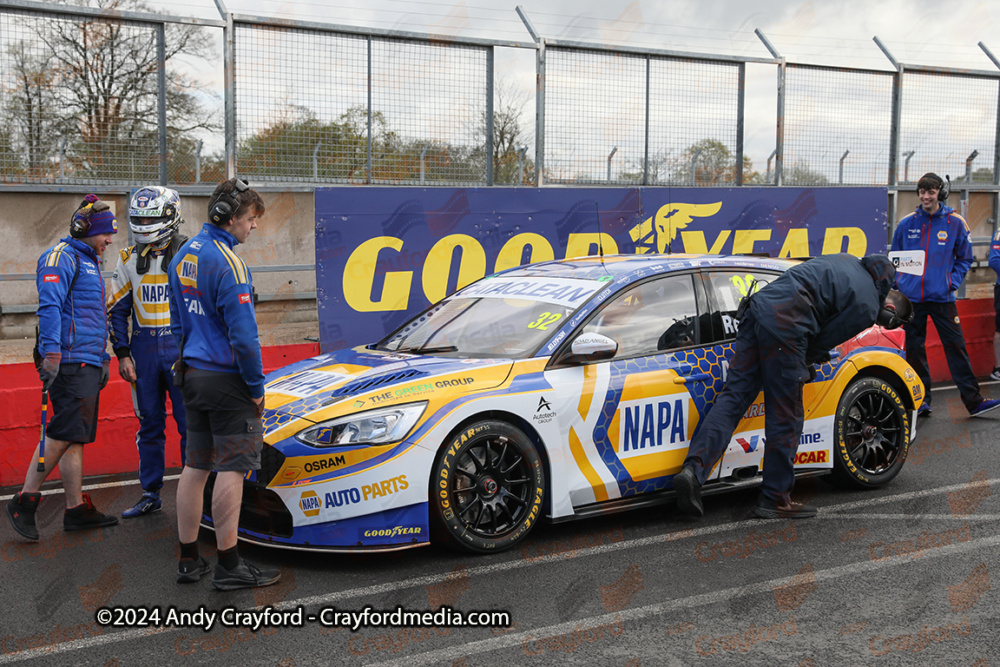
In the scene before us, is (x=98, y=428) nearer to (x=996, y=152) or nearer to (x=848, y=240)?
(x=848, y=240)

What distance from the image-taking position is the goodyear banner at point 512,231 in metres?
9.03

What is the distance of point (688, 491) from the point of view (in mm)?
5195

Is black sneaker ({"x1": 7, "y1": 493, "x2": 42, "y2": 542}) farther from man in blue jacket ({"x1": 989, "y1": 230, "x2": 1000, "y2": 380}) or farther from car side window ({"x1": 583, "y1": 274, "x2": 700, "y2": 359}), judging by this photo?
man in blue jacket ({"x1": 989, "y1": 230, "x2": 1000, "y2": 380})

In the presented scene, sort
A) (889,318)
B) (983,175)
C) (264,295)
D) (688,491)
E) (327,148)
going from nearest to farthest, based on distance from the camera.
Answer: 1. (688,491)
2. (889,318)
3. (327,148)
4. (264,295)
5. (983,175)

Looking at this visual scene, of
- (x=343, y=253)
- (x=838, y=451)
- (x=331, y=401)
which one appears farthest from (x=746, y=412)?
(x=343, y=253)

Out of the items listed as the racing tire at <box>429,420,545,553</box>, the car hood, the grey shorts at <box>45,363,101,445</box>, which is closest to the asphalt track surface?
the racing tire at <box>429,420,545,553</box>

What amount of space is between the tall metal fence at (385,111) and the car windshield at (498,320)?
526 centimetres

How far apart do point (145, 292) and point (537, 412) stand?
258cm

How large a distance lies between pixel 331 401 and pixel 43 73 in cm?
767

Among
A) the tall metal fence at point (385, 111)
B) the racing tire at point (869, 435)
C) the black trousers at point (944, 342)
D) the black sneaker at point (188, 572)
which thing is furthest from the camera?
the tall metal fence at point (385, 111)

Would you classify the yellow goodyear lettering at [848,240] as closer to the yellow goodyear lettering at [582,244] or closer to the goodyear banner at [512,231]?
the goodyear banner at [512,231]

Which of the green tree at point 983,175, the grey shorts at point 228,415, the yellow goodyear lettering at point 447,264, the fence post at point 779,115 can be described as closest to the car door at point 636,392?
the grey shorts at point 228,415

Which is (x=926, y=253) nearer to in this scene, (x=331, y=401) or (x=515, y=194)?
(x=515, y=194)

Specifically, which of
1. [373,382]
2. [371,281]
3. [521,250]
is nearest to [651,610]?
[373,382]
